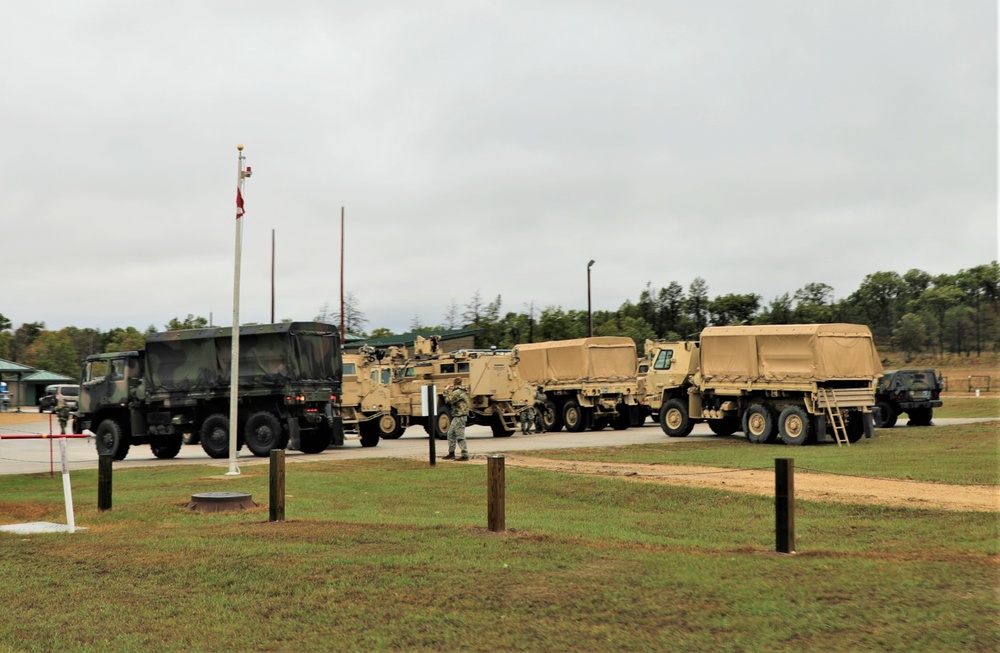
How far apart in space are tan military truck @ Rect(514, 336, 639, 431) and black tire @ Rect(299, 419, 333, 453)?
35.2ft

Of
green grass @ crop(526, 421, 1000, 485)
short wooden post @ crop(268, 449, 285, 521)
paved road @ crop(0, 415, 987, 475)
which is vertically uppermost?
short wooden post @ crop(268, 449, 285, 521)

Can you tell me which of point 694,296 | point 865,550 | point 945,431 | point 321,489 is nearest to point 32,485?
point 321,489

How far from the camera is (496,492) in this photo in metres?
11.2

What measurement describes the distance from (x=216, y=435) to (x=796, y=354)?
14945 mm

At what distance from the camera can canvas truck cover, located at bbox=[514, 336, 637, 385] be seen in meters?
37.8

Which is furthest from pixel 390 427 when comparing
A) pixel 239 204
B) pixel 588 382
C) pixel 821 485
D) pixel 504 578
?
pixel 504 578

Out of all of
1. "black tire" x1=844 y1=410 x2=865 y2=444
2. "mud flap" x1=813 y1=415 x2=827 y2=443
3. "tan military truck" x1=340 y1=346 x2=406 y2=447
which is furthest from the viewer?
"tan military truck" x1=340 y1=346 x2=406 y2=447

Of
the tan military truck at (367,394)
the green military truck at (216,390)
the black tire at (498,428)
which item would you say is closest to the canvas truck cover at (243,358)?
the green military truck at (216,390)

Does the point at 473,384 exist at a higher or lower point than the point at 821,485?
higher

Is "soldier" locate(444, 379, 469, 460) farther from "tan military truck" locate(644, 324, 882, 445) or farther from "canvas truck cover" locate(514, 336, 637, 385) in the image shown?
"canvas truck cover" locate(514, 336, 637, 385)

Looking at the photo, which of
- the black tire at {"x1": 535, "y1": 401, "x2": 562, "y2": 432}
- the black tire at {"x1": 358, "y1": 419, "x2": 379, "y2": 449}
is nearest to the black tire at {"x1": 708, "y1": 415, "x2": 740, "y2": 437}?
the black tire at {"x1": 535, "y1": 401, "x2": 562, "y2": 432}

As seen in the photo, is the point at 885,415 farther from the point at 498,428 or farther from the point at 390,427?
the point at 390,427

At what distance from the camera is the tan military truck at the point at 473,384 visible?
1326 inches

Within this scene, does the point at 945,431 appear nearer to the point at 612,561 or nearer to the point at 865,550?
the point at 865,550
